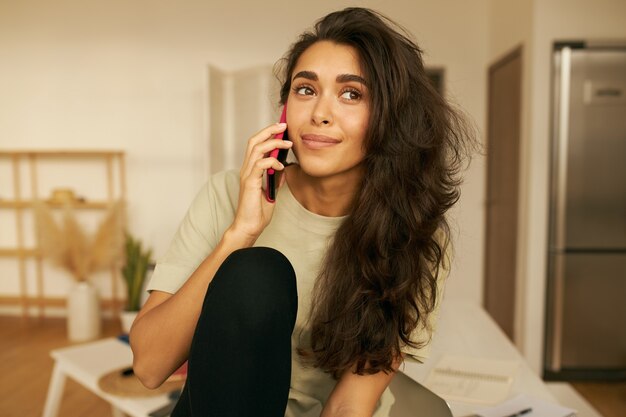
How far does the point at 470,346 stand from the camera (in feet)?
6.23

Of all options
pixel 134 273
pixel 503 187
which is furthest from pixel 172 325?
pixel 503 187

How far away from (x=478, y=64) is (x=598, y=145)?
57.1 inches

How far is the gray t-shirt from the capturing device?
1188 mm

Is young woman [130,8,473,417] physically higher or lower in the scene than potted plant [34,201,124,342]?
higher

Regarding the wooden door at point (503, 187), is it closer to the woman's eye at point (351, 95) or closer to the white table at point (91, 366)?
the white table at point (91, 366)

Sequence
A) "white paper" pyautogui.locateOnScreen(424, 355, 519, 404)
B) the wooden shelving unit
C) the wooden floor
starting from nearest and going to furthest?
"white paper" pyautogui.locateOnScreen(424, 355, 519, 404)
the wooden floor
the wooden shelving unit

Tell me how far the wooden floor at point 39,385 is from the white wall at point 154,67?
3.39 feet

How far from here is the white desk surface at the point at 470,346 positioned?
5.01ft

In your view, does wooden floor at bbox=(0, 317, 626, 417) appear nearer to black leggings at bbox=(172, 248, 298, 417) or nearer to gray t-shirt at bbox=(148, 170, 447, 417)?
gray t-shirt at bbox=(148, 170, 447, 417)

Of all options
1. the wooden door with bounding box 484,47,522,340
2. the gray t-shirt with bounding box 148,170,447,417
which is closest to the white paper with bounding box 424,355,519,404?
the gray t-shirt with bounding box 148,170,447,417

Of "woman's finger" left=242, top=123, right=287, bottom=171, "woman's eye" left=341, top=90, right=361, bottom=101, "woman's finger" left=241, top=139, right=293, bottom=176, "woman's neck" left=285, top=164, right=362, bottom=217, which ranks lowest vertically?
"woman's neck" left=285, top=164, right=362, bottom=217

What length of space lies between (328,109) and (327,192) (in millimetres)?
201

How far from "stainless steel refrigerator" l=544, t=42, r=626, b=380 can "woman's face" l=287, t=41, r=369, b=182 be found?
7.94 ft

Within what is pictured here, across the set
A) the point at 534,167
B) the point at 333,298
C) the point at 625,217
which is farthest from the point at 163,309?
the point at 625,217
